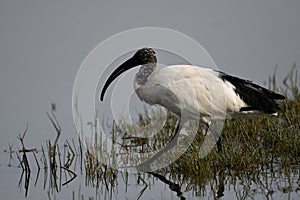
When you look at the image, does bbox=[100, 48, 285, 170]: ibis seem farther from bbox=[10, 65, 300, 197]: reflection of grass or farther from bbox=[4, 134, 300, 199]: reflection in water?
bbox=[4, 134, 300, 199]: reflection in water

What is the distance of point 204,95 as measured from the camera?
8359 millimetres

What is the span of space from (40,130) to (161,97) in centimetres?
265

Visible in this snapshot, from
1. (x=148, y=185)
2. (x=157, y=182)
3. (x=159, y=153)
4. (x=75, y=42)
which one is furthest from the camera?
(x=75, y=42)

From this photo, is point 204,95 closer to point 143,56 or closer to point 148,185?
point 143,56

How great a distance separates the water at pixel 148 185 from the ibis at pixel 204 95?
2.39 feet

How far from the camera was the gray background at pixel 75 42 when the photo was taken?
11.9 meters

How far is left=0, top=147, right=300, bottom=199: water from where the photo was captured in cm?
698

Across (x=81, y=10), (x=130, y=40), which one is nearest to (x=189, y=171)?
(x=130, y=40)

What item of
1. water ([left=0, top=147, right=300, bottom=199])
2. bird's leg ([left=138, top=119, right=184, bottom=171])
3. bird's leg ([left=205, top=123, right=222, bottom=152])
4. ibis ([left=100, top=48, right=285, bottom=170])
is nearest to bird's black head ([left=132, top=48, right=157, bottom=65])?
ibis ([left=100, top=48, right=285, bottom=170])

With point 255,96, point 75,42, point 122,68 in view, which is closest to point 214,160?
point 255,96

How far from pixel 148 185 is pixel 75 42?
28.6 ft

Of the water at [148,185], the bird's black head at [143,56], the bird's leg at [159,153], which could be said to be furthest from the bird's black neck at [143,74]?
the water at [148,185]

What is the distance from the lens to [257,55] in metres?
15.0

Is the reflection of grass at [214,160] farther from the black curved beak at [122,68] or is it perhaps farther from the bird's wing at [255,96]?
the black curved beak at [122,68]
